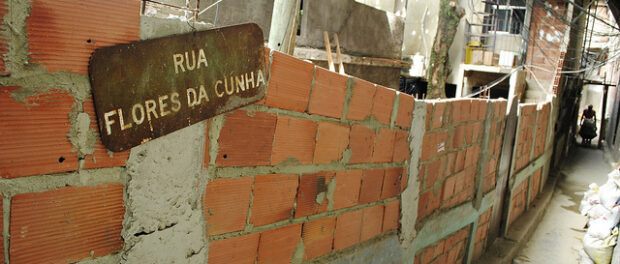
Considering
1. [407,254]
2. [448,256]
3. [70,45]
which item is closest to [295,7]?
[407,254]

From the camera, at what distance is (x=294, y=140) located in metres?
1.64

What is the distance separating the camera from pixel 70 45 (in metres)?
0.97

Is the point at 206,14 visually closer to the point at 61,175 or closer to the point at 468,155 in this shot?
the point at 468,155

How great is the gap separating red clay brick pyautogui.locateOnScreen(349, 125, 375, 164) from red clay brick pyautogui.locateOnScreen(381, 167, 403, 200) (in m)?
0.28

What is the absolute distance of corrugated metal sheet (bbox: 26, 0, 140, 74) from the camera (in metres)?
0.92

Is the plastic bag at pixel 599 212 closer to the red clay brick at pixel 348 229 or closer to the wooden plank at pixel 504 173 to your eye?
the wooden plank at pixel 504 173

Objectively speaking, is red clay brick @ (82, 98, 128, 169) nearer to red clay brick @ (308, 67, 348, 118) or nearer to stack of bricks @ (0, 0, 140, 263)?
stack of bricks @ (0, 0, 140, 263)

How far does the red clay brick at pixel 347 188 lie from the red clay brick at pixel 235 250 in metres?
0.53

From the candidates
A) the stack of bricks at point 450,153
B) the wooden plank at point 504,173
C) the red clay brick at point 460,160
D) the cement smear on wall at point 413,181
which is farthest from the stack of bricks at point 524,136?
the cement smear on wall at point 413,181

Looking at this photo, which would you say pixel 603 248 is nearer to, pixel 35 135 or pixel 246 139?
pixel 246 139

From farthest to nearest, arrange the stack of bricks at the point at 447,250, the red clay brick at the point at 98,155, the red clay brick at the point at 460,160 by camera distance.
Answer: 1. the red clay brick at the point at 460,160
2. the stack of bricks at the point at 447,250
3. the red clay brick at the point at 98,155

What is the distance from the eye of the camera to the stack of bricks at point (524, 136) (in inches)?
215

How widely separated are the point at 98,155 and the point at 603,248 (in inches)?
231

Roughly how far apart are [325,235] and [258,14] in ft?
13.7
